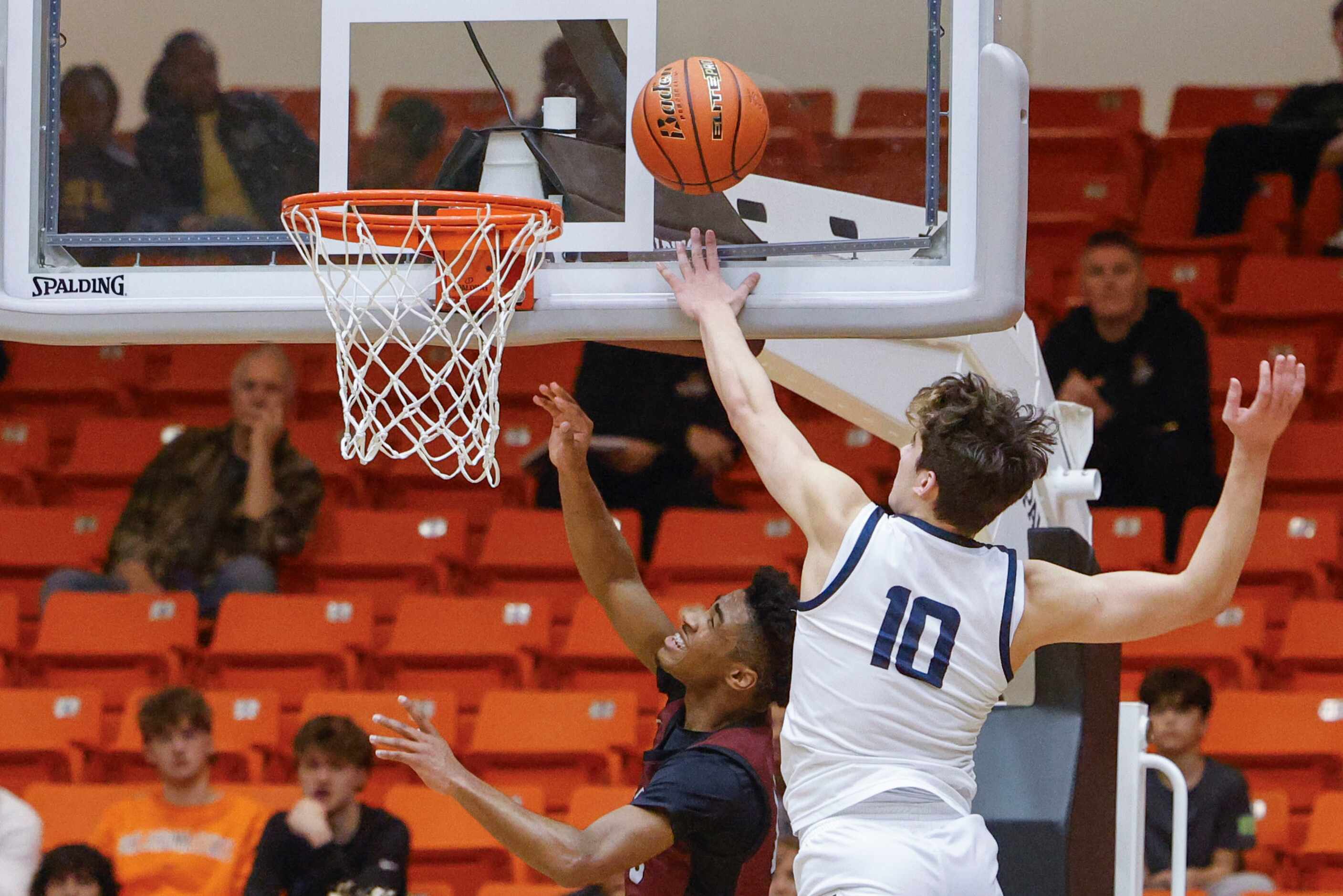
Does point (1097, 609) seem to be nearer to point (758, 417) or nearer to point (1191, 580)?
point (1191, 580)

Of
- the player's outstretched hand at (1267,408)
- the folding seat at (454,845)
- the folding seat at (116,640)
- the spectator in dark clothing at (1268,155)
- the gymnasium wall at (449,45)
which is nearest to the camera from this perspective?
the player's outstretched hand at (1267,408)

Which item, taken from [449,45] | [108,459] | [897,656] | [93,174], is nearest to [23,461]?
[108,459]

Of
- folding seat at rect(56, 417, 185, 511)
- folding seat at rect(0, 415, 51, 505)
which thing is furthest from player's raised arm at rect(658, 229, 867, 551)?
folding seat at rect(0, 415, 51, 505)

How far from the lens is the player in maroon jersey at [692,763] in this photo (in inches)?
120

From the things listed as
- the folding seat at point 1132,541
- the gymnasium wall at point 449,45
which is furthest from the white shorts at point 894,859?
the folding seat at point 1132,541

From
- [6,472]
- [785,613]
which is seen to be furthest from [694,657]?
[6,472]

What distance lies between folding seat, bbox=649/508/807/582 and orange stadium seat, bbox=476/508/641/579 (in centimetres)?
21

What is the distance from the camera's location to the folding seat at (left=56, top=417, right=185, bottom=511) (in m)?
7.84

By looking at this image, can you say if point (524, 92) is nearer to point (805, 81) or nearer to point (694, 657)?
point (805, 81)

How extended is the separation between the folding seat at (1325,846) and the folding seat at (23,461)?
18.1 feet

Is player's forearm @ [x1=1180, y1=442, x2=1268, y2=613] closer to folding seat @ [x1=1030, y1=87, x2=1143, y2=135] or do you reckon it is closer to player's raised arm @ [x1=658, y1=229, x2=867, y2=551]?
player's raised arm @ [x1=658, y1=229, x2=867, y2=551]

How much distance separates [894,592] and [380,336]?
1.05 m

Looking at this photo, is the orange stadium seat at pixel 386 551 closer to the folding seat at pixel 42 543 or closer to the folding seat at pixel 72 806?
the folding seat at pixel 42 543

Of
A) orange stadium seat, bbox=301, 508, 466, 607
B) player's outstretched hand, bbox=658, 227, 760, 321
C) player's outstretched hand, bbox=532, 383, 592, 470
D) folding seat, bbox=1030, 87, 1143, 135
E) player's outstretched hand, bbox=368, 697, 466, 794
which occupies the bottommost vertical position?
player's outstretched hand, bbox=368, 697, 466, 794
